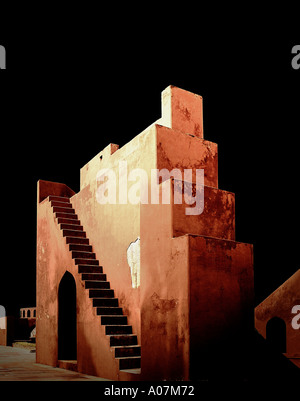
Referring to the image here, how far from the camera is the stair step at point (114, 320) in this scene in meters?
6.82

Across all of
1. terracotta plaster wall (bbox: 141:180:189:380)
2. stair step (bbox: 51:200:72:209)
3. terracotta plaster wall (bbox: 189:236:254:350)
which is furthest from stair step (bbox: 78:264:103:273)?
terracotta plaster wall (bbox: 189:236:254:350)

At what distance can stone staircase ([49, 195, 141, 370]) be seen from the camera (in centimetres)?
633

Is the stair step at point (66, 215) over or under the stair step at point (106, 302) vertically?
over

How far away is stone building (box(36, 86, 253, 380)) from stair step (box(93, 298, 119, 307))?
2cm

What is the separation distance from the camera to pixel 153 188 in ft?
18.7

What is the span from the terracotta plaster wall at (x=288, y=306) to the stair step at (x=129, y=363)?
6820 millimetres

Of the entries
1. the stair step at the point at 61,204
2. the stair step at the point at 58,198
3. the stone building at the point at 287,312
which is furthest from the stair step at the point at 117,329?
the stone building at the point at 287,312

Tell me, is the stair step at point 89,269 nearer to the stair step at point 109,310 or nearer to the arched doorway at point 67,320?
the arched doorway at point 67,320

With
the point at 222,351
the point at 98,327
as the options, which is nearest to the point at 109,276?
the point at 98,327

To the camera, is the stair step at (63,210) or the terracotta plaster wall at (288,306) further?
the terracotta plaster wall at (288,306)

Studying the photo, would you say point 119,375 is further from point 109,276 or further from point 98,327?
point 109,276

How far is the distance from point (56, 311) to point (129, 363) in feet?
9.08

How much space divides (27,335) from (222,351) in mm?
12458
